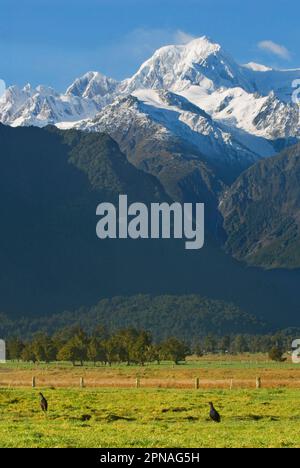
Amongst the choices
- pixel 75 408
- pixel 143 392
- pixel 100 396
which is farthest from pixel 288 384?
pixel 75 408

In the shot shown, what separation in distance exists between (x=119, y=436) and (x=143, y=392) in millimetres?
40598

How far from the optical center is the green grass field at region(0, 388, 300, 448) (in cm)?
4288

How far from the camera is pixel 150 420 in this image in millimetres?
57969

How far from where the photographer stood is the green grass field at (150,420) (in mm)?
42875
